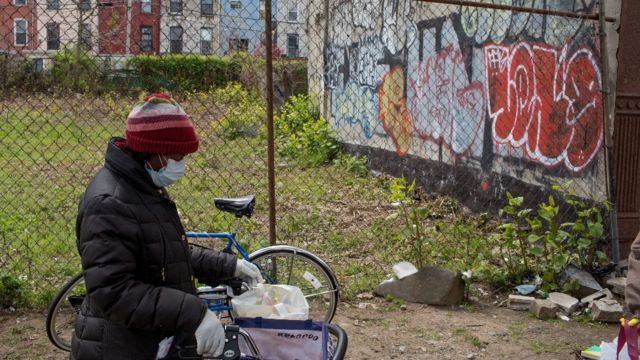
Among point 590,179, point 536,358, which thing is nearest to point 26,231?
point 536,358

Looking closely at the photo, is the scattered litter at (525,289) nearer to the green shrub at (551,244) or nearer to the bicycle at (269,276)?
the green shrub at (551,244)

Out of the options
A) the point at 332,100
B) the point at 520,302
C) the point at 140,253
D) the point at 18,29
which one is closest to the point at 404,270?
the point at 520,302

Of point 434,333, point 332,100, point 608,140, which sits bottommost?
point 434,333

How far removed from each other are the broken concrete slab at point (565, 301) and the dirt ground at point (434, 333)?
0.16m

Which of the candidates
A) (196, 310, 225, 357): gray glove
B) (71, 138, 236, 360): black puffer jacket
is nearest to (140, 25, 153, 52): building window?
(71, 138, 236, 360): black puffer jacket

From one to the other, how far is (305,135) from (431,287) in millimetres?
7629

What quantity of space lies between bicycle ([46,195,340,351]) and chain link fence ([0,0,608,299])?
656 mm

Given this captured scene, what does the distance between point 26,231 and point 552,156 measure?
5782 mm

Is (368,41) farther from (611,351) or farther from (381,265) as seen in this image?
(611,351)

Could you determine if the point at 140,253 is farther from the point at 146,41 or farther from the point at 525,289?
the point at 525,289

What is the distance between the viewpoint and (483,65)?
865 cm

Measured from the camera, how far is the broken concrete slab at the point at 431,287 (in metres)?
5.74

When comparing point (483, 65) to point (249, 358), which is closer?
point (249, 358)

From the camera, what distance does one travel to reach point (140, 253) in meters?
2.45
